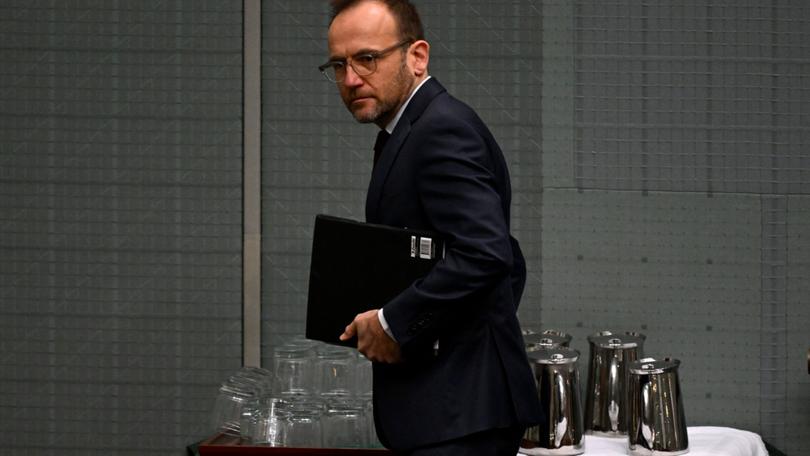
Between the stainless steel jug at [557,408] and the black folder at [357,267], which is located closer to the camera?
the black folder at [357,267]

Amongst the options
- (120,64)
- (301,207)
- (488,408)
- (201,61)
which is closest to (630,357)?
(301,207)

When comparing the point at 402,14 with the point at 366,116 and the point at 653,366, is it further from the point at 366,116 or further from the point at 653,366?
the point at 653,366

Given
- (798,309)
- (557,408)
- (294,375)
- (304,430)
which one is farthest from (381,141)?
(798,309)

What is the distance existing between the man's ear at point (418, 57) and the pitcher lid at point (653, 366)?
122 cm

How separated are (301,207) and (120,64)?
71 cm

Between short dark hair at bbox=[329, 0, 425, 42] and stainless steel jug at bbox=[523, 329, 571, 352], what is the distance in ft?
4.25

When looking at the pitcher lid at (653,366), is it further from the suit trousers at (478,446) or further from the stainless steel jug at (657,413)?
the suit trousers at (478,446)

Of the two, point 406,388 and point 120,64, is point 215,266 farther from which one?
point 406,388

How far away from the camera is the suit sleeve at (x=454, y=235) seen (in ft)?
5.72

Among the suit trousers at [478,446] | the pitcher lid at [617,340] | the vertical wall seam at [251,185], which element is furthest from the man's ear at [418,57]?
the vertical wall seam at [251,185]

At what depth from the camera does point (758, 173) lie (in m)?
3.26

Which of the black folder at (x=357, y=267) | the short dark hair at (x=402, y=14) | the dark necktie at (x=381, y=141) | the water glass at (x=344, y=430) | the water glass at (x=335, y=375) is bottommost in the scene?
the water glass at (x=344, y=430)

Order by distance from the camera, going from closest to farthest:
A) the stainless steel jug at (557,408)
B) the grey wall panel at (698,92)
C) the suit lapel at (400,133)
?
1. the suit lapel at (400,133)
2. the stainless steel jug at (557,408)
3. the grey wall panel at (698,92)

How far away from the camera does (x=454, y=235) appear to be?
1.76 m
